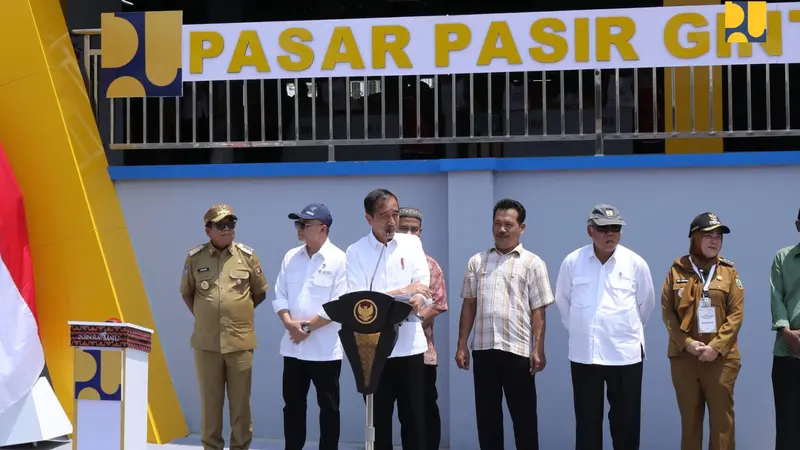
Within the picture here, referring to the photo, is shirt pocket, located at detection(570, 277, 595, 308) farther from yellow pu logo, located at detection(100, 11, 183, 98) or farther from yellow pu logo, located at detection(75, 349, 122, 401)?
yellow pu logo, located at detection(100, 11, 183, 98)

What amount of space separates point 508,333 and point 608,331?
1.95ft

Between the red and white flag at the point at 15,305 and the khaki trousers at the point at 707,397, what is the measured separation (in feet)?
13.6

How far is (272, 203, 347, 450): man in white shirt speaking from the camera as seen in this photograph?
260 inches

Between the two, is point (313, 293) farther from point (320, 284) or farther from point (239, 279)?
point (239, 279)

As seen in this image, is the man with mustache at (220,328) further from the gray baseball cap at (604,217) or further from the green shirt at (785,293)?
the green shirt at (785,293)

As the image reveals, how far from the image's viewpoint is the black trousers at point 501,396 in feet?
21.4

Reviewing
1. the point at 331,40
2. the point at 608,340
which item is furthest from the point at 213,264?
the point at 608,340

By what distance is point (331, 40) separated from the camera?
7840mm

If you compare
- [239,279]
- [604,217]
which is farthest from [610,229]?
[239,279]

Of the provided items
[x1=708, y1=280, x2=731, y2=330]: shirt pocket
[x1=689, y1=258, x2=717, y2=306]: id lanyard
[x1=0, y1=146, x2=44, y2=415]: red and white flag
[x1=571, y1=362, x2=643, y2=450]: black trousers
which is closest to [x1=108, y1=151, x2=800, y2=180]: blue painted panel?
[x1=0, y1=146, x2=44, y2=415]: red and white flag

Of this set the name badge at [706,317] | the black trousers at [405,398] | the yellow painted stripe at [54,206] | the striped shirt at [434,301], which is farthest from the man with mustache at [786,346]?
the yellow painted stripe at [54,206]

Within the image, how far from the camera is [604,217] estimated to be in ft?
21.3

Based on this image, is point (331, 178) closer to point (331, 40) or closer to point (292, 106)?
point (331, 40)

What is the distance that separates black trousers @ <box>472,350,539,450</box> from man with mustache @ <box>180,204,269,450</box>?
150cm
